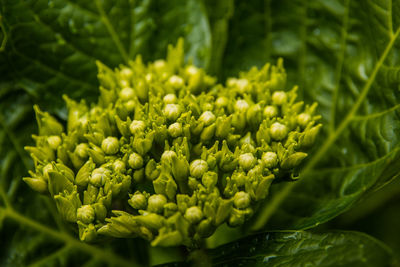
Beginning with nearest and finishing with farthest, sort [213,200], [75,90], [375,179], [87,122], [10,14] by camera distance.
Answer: [213,200], [375,179], [87,122], [10,14], [75,90]

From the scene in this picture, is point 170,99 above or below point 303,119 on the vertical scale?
above

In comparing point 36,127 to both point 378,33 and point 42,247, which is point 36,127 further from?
point 378,33

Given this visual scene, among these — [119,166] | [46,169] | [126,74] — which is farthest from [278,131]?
[46,169]

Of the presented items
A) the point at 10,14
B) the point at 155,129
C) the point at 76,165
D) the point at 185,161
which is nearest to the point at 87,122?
the point at 76,165

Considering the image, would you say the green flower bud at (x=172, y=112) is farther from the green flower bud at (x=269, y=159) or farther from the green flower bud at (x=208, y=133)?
the green flower bud at (x=269, y=159)

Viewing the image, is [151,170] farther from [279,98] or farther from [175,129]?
[279,98]

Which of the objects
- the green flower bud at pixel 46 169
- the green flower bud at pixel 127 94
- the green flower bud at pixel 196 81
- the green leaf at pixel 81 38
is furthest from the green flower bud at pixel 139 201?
the green leaf at pixel 81 38
